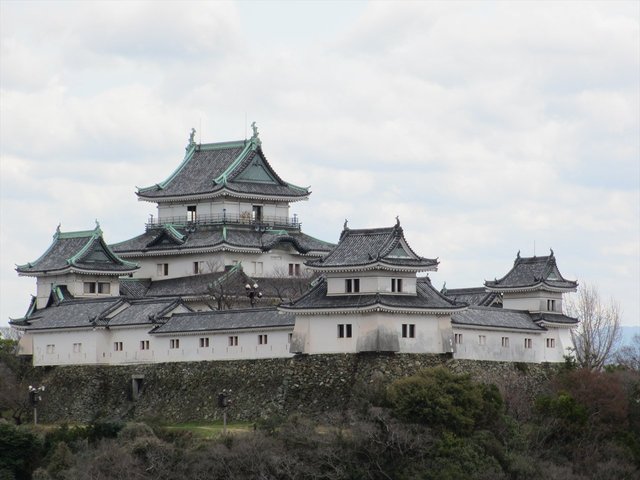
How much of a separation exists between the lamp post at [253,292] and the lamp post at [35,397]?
10026mm

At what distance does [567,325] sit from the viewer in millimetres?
77562

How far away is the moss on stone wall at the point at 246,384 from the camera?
219ft

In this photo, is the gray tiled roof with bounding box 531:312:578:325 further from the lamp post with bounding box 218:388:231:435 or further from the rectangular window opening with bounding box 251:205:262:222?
the rectangular window opening with bounding box 251:205:262:222

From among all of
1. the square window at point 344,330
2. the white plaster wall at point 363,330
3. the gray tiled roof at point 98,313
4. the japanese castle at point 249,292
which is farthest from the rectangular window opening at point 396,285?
the gray tiled roof at point 98,313

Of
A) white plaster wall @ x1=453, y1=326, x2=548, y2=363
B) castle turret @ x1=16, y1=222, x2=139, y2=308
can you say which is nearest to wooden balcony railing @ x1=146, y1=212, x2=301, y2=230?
castle turret @ x1=16, y1=222, x2=139, y2=308

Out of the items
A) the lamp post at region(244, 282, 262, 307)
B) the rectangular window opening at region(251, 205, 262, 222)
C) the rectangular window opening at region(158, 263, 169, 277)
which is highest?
the rectangular window opening at region(251, 205, 262, 222)

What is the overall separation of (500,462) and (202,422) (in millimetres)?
13353

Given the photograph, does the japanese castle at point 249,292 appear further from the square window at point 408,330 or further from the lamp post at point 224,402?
the lamp post at point 224,402

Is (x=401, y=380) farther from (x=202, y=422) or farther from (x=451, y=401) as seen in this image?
(x=202, y=422)

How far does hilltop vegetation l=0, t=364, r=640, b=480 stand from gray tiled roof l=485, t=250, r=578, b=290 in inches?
467

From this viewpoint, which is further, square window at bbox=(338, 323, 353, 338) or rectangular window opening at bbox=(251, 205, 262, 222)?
rectangular window opening at bbox=(251, 205, 262, 222)

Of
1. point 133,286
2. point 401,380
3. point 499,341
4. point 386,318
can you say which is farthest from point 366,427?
point 133,286


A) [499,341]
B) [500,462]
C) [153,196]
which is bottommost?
[500,462]

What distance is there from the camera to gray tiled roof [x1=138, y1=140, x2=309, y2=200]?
8619 centimetres
